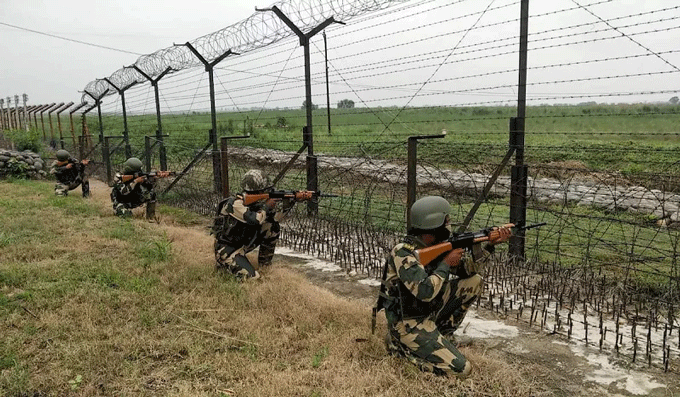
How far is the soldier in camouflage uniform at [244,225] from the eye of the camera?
5414 mm

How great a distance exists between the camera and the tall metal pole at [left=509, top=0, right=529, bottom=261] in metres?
5.32

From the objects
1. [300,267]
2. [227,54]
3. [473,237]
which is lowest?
[300,267]

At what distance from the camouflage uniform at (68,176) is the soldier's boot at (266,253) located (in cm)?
748

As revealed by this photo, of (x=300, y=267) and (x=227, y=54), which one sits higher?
(x=227, y=54)

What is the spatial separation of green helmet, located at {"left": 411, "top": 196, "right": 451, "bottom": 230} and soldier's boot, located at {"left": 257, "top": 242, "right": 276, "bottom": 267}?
2973mm

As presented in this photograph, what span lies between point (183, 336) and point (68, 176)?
9775 mm

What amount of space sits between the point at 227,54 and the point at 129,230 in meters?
3.94

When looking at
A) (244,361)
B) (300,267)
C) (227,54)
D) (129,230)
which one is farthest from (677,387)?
(227,54)

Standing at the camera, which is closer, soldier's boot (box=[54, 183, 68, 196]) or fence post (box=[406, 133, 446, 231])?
fence post (box=[406, 133, 446, 231])

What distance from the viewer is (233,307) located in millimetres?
4473

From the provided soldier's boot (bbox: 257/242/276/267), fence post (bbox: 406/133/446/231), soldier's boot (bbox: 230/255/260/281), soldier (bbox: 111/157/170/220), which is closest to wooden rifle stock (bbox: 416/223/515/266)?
fence post (bbox: 406/133/446/231)

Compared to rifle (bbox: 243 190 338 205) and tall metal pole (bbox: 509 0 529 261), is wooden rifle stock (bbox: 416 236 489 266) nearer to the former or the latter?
tall metal pole (bbox: 509 0 529 261)

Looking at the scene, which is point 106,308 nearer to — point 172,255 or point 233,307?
point 233,307

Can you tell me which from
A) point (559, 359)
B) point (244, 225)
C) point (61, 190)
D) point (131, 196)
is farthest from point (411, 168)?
point (61, 190)
